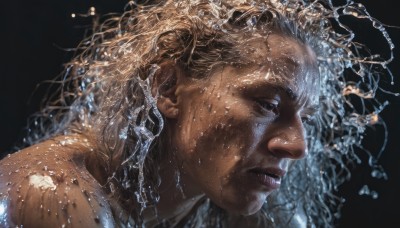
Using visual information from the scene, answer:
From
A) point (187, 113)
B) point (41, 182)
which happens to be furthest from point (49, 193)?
point (187, 113)

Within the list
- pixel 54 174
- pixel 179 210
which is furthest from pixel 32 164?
pixel 179 210

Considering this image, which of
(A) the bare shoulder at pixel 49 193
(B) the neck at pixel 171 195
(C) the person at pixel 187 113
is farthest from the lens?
(B) the neck at pixel 171 195

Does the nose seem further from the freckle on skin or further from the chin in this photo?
the freckle on skin

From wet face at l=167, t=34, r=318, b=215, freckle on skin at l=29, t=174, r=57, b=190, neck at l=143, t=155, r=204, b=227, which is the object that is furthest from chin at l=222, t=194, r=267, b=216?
freckle on skin at l=29, t=174, r=57, b=190

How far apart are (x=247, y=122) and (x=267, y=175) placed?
3.6 inches

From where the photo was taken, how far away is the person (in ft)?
3.53

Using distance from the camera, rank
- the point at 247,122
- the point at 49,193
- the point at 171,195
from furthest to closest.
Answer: the point at 171,195 < the point at 247,122 < the point at 49,193

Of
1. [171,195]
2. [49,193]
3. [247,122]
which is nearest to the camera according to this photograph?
[49,193]

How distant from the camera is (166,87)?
1.18 metres

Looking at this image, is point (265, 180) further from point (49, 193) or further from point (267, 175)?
point (49, 193)

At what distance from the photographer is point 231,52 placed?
3.79ft

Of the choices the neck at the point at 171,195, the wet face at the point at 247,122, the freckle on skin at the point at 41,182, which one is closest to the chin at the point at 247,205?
the wet face at the point at 247,122

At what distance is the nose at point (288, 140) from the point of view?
43.8 inches

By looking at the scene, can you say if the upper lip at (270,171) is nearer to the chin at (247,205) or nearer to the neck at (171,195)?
the chin at (247,205)
